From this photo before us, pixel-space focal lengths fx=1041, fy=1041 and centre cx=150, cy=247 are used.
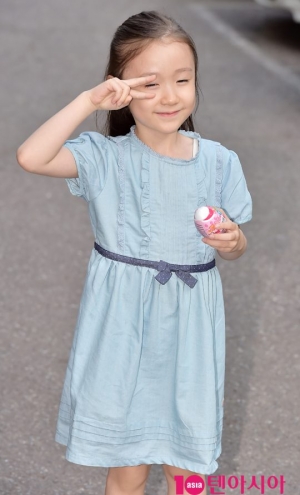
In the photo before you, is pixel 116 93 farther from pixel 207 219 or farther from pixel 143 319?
pixel 143 319

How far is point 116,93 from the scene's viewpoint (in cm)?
264

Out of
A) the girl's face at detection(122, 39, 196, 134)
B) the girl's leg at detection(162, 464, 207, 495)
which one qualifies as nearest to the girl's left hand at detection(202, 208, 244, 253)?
the girl's face at detection(122, 39, 196, 134)

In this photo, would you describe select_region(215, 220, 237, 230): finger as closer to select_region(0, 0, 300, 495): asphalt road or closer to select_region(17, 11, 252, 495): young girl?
select_region(17, 11, 252, 495): young girl

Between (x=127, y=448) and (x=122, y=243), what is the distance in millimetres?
573

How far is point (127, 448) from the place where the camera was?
2.89 metres

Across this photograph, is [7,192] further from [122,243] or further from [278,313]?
[122,243]

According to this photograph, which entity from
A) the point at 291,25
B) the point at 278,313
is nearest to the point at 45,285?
the point at 278,313

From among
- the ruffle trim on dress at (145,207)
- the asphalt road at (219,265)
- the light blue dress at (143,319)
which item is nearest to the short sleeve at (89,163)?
the light blue dress at (143,319)

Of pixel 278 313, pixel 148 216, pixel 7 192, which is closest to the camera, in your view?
pixel 148 216

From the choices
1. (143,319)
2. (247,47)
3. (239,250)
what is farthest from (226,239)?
(247,47)

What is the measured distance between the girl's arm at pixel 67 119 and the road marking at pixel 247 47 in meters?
6.98

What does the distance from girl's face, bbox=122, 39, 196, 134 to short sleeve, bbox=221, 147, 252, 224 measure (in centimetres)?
22

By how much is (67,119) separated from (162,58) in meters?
0.30
